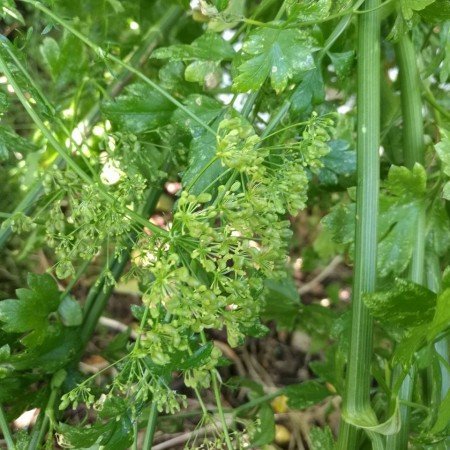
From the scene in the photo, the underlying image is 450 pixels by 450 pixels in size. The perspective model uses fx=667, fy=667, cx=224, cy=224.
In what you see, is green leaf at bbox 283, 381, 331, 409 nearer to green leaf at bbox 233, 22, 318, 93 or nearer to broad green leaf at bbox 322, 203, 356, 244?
broad green leaf at bbox 322, 203, 356, 244

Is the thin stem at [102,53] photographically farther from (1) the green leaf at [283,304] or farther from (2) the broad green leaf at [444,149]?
(1) the green leaf at [283,304]

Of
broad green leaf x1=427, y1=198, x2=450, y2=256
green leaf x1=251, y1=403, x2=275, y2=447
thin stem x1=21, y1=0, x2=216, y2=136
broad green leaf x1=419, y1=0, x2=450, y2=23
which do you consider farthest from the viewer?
green leaf x1=251, y1=403, x2=275, y2=447

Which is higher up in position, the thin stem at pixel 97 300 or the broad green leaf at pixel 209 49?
the broad green leaf at pixel 209 49

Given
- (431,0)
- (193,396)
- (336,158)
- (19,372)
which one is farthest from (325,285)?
(431,0)

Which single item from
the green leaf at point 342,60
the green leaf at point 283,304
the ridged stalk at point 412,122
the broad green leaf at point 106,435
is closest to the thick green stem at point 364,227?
the green leaf at point 342,60

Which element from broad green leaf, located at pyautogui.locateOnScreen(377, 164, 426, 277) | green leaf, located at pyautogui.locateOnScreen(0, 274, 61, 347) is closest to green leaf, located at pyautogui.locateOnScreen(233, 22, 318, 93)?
broad green leaf, located at pyautogui.locateOnScreen(377, 164, 426, 277)

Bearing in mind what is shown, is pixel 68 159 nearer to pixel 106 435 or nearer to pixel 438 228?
pixel 106 435
